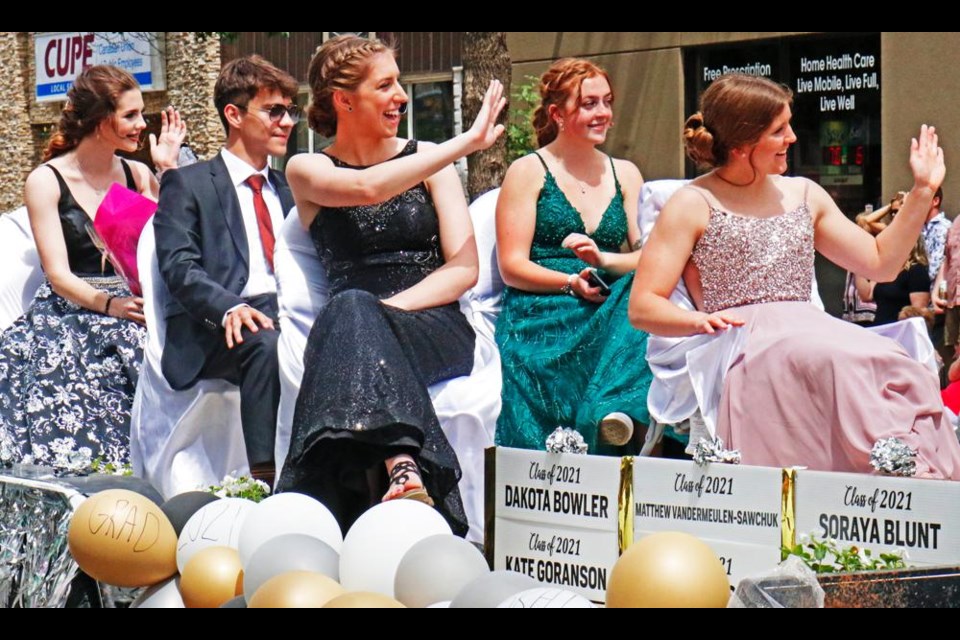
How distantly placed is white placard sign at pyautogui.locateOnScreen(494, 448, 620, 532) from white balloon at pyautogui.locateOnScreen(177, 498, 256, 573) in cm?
72

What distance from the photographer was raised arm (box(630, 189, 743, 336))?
4.11 m

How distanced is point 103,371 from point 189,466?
72cm

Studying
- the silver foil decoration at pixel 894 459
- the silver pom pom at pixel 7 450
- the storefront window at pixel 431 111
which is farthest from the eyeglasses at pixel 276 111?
the storefront window at pixel 431 111

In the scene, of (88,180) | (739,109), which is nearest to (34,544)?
(88,180)

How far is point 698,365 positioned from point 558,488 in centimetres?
57

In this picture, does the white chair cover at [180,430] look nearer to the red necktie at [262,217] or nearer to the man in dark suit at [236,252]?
the man in dark suit at [236,252]

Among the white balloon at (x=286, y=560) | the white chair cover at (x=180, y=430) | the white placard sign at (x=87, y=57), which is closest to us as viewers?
the white balloon at (x=286, y=560)

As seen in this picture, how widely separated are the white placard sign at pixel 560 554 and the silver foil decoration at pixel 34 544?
1.22 m

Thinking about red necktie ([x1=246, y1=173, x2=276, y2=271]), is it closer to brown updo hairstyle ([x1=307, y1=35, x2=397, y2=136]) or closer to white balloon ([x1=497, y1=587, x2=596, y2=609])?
brown updo hairstyle ([x1=307, y1=35, x2=397, y2=136])

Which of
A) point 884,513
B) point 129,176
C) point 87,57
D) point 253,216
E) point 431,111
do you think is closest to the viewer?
point 884,513

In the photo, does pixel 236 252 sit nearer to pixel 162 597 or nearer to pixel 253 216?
pixel 253 216

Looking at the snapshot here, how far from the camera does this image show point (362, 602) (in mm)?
2930

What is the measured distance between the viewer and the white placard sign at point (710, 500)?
10.9ft

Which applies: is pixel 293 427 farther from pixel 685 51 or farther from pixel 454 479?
pixel 685 51
